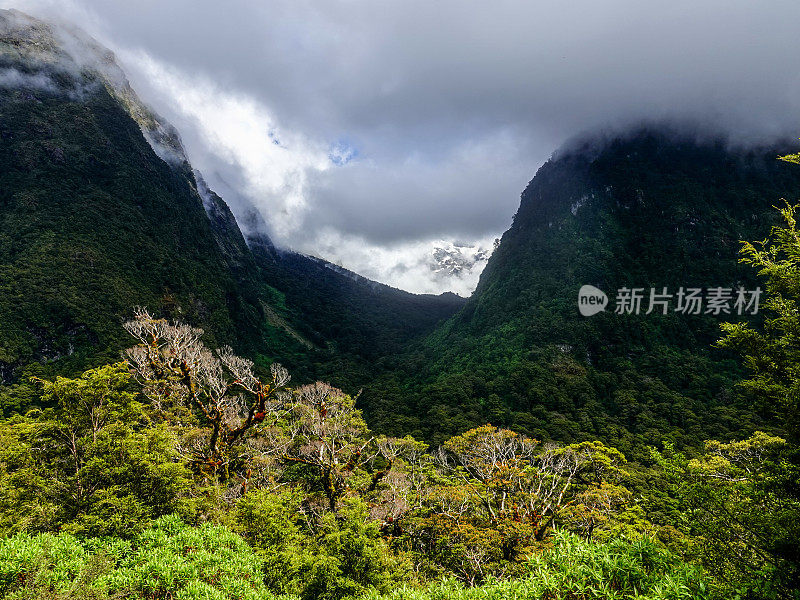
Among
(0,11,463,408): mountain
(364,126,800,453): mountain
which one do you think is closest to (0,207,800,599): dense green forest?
(364,126,800,453): mountain

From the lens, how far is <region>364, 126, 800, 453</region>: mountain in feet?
226

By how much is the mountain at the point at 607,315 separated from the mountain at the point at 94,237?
134 feet

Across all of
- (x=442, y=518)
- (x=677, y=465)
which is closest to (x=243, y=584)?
(x=677, y=465)

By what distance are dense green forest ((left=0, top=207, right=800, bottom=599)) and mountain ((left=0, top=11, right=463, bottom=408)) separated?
1833 inches

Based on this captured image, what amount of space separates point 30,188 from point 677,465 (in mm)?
121737

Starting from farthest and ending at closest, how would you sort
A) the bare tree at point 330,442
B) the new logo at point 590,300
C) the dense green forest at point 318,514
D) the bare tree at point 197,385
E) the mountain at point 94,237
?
the new logo at point 590,300 → the mountain at point 94,237 → the bare tree at point 330,442 → the bare tree at point 197,385 → the dense green forest at point 318,514

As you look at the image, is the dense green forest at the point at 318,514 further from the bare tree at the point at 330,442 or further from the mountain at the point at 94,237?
the mountain at the point at 94,237

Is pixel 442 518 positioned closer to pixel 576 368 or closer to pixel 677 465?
pixel 677 465

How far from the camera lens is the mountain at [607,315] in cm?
6881

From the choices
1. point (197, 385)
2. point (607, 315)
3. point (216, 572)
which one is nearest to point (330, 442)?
point (197, 385)

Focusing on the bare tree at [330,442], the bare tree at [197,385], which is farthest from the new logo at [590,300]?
the bare tree at [197,385]

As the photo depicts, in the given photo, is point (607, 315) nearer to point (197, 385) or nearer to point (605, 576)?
point (197, 385)

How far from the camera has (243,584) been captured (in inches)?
375

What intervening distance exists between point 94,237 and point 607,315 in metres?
126
